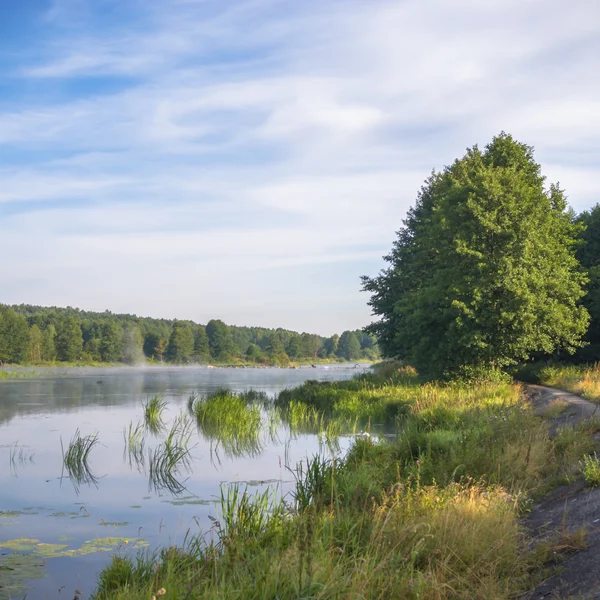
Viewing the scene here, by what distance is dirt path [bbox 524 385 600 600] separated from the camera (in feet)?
21.7

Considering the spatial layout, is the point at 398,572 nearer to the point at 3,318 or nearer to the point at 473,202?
the point at 473,202

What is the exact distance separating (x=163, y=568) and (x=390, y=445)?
8.00 m

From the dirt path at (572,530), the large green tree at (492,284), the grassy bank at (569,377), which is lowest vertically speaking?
the dirt path at (572,530)

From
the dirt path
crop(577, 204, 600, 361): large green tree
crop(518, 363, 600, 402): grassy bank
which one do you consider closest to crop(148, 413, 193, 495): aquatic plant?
the dirt path

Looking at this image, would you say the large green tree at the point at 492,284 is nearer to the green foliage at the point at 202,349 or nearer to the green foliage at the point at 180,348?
the green foliage at the point at 180,348

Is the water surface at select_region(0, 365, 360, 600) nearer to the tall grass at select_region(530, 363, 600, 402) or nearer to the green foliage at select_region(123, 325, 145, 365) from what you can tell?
the tall grass at select_region(530, 363, 600, 402)

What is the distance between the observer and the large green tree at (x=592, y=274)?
3422 centimetres

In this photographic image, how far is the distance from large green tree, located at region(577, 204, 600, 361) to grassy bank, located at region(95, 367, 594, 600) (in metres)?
21.0

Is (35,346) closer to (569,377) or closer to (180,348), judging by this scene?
(180,348)

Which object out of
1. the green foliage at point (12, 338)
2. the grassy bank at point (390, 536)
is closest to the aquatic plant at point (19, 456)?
the grassy bank at point (390, 536)

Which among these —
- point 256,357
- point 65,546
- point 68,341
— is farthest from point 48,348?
point 65,546

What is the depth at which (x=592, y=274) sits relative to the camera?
34.8m

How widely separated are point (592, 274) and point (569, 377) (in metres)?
9.13

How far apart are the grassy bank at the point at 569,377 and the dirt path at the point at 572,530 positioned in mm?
11168
